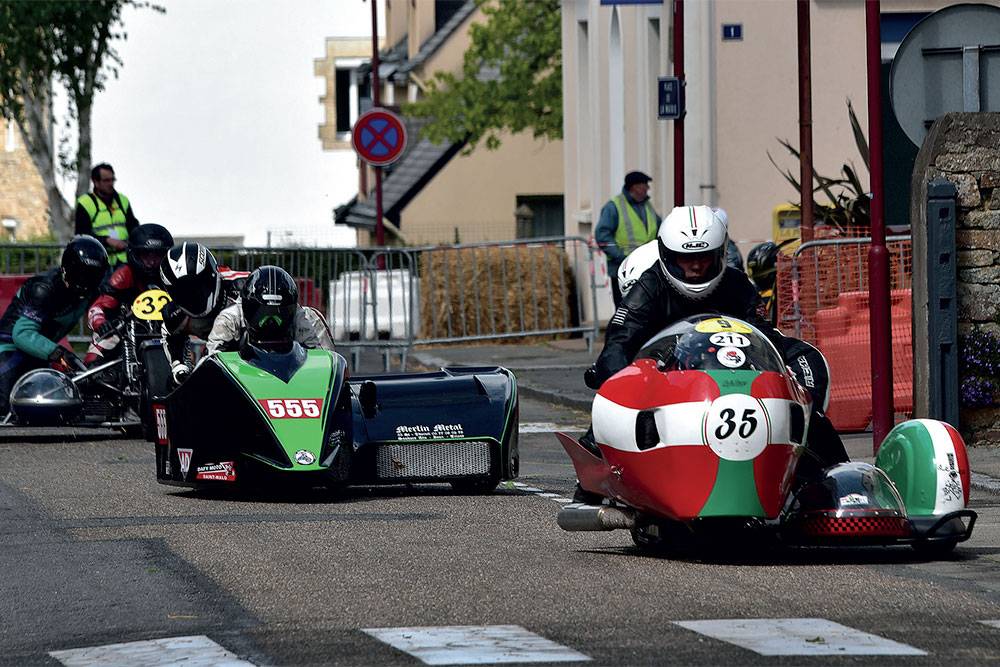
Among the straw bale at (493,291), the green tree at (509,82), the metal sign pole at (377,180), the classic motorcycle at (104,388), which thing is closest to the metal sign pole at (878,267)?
the classic motorcycle at (104,388)

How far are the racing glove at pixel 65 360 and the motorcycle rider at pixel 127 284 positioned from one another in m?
0.07

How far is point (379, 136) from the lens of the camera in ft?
82.4

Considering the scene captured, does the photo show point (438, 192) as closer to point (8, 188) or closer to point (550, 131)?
point (550, 131)

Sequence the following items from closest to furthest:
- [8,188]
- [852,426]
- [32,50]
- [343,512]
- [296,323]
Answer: [343,512] → [296,323] → [852,426] → [32,50] → [8,188]

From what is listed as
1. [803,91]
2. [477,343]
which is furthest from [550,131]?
[803,91]

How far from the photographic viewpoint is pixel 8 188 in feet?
191

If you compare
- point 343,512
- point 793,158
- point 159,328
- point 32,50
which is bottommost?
point 343,512

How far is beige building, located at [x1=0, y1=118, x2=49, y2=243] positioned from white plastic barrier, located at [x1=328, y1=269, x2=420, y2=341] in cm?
3775

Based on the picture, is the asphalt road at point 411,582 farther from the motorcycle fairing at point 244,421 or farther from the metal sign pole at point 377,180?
the metal sign pole at point 377,180

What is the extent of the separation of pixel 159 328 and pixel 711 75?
9.53m

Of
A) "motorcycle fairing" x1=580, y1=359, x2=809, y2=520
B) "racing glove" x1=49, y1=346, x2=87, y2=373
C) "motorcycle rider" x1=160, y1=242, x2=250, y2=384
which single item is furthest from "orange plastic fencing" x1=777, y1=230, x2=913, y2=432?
"motorcycle fairing" x1=580, y1=359, x2=809, y2=520

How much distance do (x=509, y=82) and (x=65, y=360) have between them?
24.3 metres

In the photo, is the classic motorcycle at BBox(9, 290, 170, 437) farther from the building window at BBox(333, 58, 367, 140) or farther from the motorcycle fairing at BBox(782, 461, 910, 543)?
the building window at BBox(333, 58, 367, 140)

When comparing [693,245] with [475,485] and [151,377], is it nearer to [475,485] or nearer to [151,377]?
[475,485]
